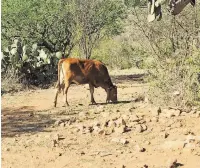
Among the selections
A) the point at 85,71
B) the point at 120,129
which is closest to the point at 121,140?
the point at 120,129

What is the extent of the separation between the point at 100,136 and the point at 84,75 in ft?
14.8

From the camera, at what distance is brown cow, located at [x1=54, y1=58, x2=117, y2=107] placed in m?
12.9

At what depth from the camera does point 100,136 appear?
8.76 meters

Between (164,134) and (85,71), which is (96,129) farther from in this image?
(85,71)

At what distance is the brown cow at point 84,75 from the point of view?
12891 mm

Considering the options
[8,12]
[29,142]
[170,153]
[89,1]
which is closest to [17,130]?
[29,142]

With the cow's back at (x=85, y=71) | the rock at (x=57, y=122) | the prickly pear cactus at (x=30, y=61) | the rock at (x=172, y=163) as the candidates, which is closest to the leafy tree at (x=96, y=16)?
the prickly pear cactus at (x=30, y=61)

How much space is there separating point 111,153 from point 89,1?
519 inches

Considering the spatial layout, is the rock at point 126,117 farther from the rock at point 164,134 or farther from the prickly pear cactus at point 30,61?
the prickly pear cactus at point 30,61

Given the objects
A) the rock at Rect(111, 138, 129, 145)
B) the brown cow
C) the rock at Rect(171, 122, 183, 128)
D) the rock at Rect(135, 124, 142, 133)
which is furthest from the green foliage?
the rock at Rect(111, 138, 129, 145)

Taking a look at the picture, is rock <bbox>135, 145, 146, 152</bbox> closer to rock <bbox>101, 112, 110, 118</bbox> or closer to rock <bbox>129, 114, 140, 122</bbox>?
rock <bbox>129, 114, 140, 122</bbox>

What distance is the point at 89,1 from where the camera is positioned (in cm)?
2002

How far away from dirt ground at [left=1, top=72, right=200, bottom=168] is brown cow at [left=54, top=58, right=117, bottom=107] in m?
0.52

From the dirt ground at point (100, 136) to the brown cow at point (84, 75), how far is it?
52cm
